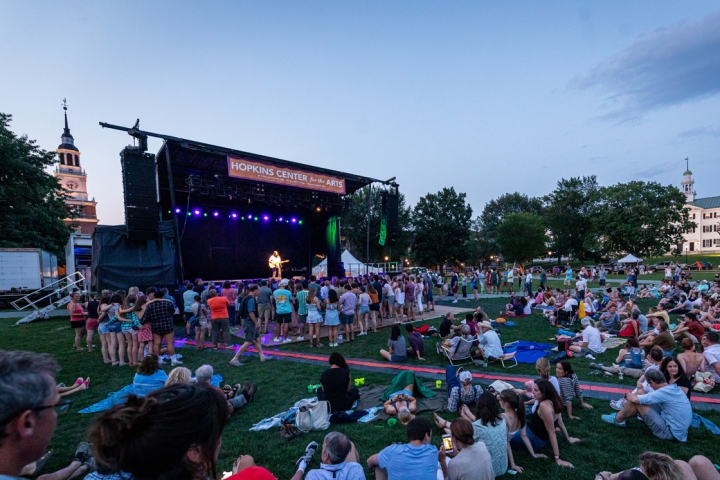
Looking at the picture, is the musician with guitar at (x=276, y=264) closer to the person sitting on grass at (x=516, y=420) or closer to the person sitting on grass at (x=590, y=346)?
the person sitting on grass at (x=590, y=346)

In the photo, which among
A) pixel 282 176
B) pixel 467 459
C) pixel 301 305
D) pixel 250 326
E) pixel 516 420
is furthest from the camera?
pixel 282 176

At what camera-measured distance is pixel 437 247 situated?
135ft

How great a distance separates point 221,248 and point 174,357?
13992 millimetres

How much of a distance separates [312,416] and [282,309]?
5311 millimetres

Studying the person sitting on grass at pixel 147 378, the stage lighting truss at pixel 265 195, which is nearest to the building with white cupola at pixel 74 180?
the stage lighting truss at pixel 265 195

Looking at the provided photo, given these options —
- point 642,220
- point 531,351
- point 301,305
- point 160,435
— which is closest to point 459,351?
point 531,351

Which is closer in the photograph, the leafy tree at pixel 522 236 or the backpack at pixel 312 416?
the backpack at pixel 312 416

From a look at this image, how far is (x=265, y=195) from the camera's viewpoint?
18.8 meters

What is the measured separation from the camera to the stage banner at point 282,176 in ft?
51.9

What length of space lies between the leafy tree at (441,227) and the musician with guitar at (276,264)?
2286 centimetres

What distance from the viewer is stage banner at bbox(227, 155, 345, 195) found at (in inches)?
622

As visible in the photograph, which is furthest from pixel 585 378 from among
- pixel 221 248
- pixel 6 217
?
pixel 6 217

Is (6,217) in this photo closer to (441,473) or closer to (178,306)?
(178,306)

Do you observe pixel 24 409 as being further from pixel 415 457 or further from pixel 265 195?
pixel 265 195
